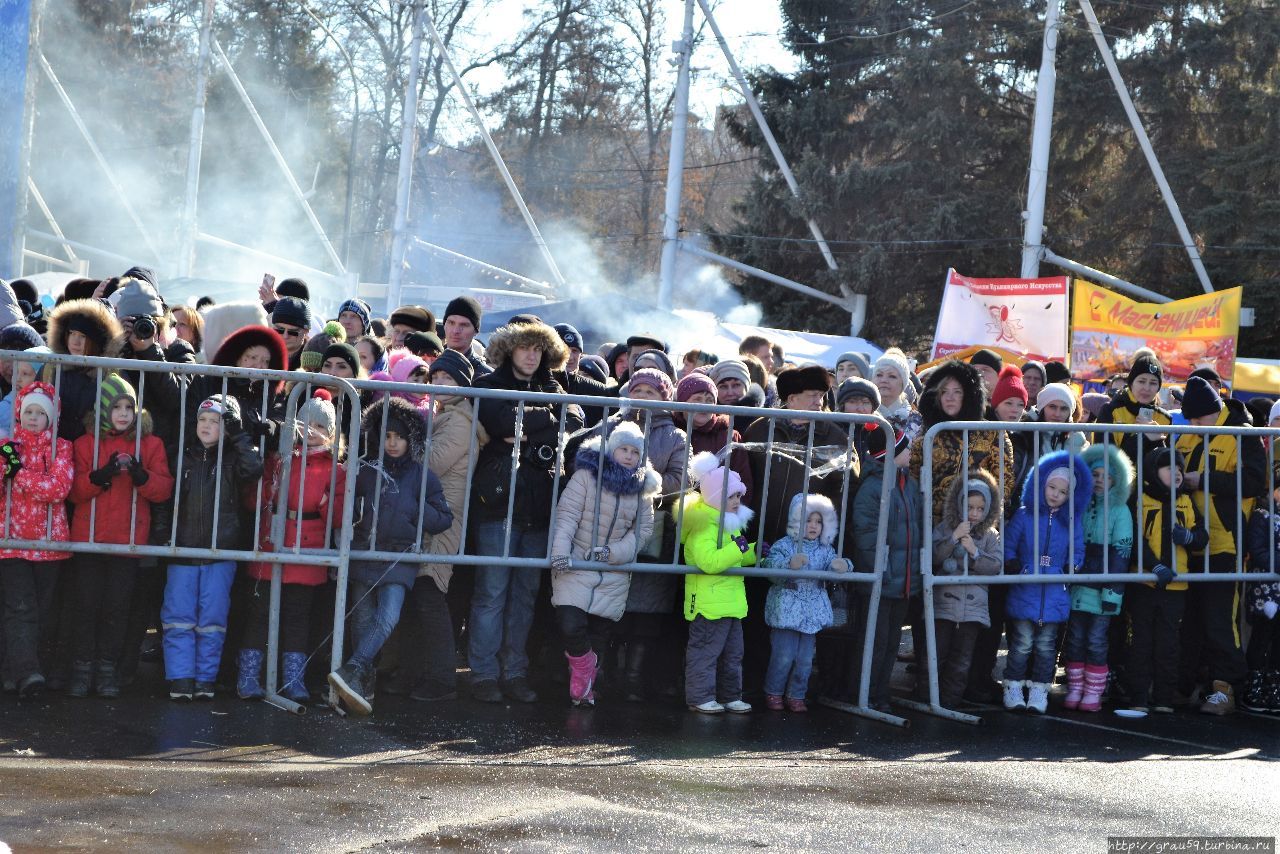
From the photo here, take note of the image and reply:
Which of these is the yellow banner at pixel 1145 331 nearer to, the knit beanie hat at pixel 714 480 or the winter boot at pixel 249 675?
the knit beanie hat at pixel 714 480

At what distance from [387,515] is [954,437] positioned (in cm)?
299

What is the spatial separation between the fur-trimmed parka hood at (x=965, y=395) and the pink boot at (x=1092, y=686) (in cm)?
150

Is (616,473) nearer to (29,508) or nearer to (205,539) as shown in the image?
(205,539)

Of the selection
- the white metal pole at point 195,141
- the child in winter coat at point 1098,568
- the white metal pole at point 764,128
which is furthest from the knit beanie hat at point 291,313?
the white metal pole at point 195,141

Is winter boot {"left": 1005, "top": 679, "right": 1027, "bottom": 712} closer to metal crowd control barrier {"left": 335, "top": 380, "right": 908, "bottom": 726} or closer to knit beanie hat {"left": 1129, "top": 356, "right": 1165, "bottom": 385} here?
metal crowd control barrier {"left": 335, "top": 380, "right": 908, "bottom": 726}

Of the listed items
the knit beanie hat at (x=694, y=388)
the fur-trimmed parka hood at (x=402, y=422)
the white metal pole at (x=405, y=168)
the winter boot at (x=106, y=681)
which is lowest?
the winter boot at (x=106, y=681)

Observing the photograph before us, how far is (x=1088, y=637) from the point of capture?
8.18 meters

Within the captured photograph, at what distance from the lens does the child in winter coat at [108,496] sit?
6.58m

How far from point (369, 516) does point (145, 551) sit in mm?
991

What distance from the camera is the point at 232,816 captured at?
4875mm

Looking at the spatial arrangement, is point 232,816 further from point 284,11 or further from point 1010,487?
point 284,11

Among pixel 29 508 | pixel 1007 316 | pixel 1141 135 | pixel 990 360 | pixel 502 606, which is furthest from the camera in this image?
pixel 1141 135

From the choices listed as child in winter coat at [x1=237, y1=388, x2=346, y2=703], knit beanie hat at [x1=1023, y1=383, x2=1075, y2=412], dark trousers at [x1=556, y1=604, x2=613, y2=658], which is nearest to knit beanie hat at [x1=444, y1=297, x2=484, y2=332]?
child in winter coat at [x1=237, y1=388, x2=346, y2=703]

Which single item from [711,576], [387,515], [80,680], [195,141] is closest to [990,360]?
[711,576]
